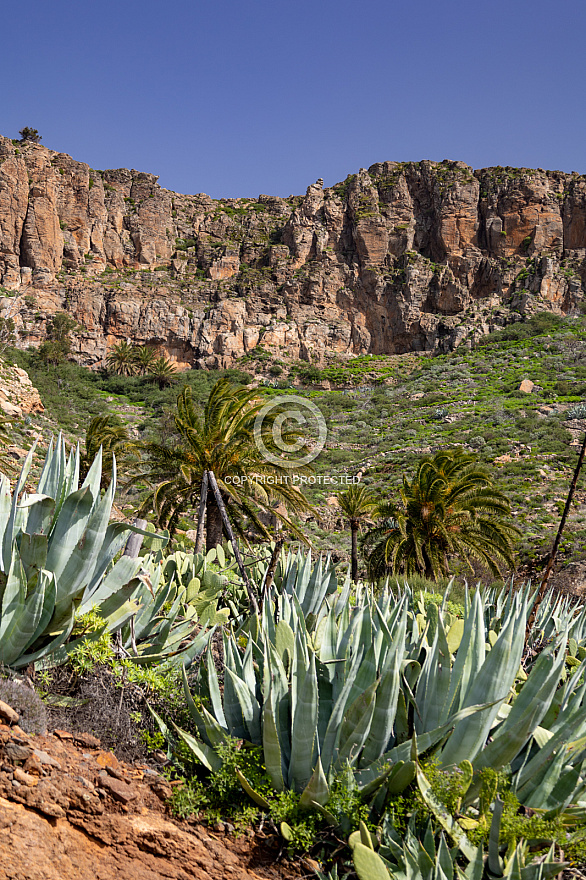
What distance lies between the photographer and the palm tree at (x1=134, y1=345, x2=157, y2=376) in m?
47.9

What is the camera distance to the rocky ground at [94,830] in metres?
1.55

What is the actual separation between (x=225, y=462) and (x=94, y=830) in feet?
26.7

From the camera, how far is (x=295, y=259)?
60344 mm

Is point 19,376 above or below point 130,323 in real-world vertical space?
below

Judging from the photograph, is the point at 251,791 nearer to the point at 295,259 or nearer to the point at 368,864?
the point at 368,864

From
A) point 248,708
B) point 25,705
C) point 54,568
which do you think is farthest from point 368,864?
point 54,568

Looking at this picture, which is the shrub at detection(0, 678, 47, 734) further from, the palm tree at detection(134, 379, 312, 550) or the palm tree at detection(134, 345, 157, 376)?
the palm tree at detection(134, 345, 157, 376)

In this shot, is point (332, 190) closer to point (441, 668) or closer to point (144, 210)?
point (144, 210)

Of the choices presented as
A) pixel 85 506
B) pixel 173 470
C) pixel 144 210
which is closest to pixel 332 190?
pixel 144 210

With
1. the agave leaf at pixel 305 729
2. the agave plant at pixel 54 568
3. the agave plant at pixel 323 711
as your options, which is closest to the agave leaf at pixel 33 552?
the agave plant at pixel 54 568

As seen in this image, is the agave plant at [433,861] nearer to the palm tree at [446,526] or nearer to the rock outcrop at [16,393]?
the palm tree at [446,526]

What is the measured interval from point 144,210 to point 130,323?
63.6ft

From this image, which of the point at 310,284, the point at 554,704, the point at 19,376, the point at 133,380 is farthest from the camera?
the point at 310,284

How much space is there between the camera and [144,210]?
62031 mm
